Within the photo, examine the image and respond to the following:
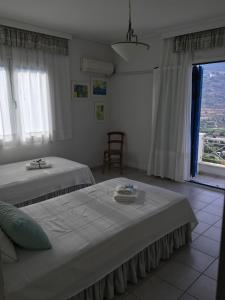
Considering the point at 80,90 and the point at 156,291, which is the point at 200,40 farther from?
the point at 156,291

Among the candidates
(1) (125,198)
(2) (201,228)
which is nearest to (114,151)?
(2) (201,228)

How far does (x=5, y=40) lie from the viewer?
3656 millimetres

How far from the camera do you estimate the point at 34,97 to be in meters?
4.14

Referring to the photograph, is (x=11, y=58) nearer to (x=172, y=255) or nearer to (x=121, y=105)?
(x=121, y=105)

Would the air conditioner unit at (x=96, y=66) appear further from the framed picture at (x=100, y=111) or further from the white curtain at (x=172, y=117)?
the white curtain at (x=172, y=117)

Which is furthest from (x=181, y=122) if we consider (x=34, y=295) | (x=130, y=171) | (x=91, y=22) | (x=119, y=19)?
(x=34, y=295)

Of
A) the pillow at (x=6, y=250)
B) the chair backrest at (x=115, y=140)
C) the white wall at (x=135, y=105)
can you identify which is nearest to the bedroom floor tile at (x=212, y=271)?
the pillow at (x=6, y=250)

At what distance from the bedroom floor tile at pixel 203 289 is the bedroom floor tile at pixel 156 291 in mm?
123

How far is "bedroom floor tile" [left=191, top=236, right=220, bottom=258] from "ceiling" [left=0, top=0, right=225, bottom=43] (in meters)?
2.86

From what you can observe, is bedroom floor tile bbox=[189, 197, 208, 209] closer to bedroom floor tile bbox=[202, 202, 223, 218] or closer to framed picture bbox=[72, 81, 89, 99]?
bedroom floor tile bbox=[202, 202, 223, 218]

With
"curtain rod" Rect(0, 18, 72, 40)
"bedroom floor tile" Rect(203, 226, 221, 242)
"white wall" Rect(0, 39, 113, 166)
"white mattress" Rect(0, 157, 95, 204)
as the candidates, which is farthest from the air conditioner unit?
"bedroom floor tile" Rect(203, 226, 221, 242)

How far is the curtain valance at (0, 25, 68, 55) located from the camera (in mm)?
3666

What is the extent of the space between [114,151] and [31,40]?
8.55ft

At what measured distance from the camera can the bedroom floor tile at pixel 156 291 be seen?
1868mm
